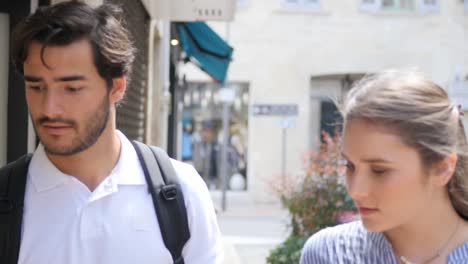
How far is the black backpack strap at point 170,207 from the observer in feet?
6.14

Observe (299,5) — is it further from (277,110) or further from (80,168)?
(80,168)

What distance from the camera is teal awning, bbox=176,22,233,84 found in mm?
8609

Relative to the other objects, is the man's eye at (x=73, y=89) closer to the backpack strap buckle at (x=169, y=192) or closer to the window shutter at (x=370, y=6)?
the backpack strap buckle at (x=169, y=192)

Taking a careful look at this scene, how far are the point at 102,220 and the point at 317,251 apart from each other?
1.89 ft

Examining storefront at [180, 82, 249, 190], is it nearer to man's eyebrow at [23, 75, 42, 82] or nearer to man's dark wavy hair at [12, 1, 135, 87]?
man's dark wavy hair at [12, 1, 135, 87]

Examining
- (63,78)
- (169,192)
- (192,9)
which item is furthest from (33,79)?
(192,9)

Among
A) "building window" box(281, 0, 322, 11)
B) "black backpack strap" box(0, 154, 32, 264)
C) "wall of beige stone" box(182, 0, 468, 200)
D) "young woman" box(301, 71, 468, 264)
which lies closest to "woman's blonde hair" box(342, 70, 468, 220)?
"young woman" box(301, 71, 468, 264)

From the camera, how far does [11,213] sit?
1787 millimetres

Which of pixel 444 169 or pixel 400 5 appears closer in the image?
pixel 444 169

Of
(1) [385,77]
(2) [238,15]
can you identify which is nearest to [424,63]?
(2) [238,15]

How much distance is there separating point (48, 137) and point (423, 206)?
0.98 m

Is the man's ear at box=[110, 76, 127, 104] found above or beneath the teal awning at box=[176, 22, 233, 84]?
beneath

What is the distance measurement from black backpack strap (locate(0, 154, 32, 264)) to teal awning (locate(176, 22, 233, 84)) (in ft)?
22.2

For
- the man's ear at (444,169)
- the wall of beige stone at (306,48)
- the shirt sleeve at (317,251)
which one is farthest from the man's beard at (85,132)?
the wall of beige stone at (306,48)
